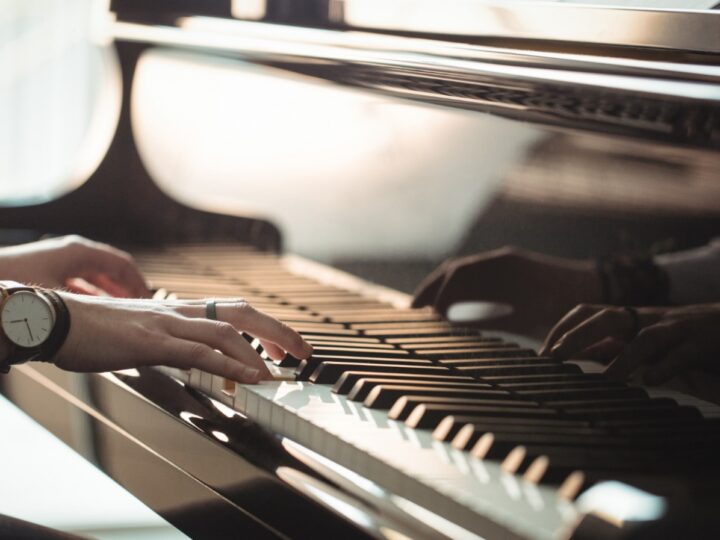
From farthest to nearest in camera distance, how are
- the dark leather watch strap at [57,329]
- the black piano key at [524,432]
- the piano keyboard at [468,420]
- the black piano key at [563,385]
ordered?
the dark leather watch strap at [57,329] → the black piano key at [563,385] → the black piano key at [524,432] → the piano keyboard at [468,420]

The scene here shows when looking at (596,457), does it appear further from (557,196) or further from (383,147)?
(383,147)

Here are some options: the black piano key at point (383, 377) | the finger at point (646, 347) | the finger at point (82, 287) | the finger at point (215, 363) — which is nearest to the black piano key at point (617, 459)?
the finger at point (646, 347)

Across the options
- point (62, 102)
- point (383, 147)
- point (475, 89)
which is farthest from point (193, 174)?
point (62, 102)

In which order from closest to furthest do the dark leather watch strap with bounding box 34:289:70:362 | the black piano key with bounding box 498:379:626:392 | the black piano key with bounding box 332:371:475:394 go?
the black piano key with bounding box 498:379:626:392 → the black piano key with bounding box 332:371:475:394 → the dark leather watch strap with bounding box 34:289:70:362

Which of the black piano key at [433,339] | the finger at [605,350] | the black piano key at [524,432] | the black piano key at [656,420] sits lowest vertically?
the black piano key at [433,339]

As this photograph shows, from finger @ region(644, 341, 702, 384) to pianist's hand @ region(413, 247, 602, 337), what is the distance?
0.12m

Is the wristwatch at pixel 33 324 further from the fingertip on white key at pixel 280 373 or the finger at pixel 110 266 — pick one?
the finger at pixel 110 266

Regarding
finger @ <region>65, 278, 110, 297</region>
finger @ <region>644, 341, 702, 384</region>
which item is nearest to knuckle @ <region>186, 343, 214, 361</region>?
finger @ <region>644, 341, 702, 384</region>

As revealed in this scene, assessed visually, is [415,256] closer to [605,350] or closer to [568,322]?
[568,322]

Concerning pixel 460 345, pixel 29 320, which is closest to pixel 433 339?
pixel 460 345

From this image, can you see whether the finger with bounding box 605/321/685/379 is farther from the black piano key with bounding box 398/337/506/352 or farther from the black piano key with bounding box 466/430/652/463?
the black piano key with bounding box 398/337/506/352

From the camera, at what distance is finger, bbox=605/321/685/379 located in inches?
37.9

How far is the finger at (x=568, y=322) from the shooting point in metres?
1.08

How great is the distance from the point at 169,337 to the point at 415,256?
0.43m
